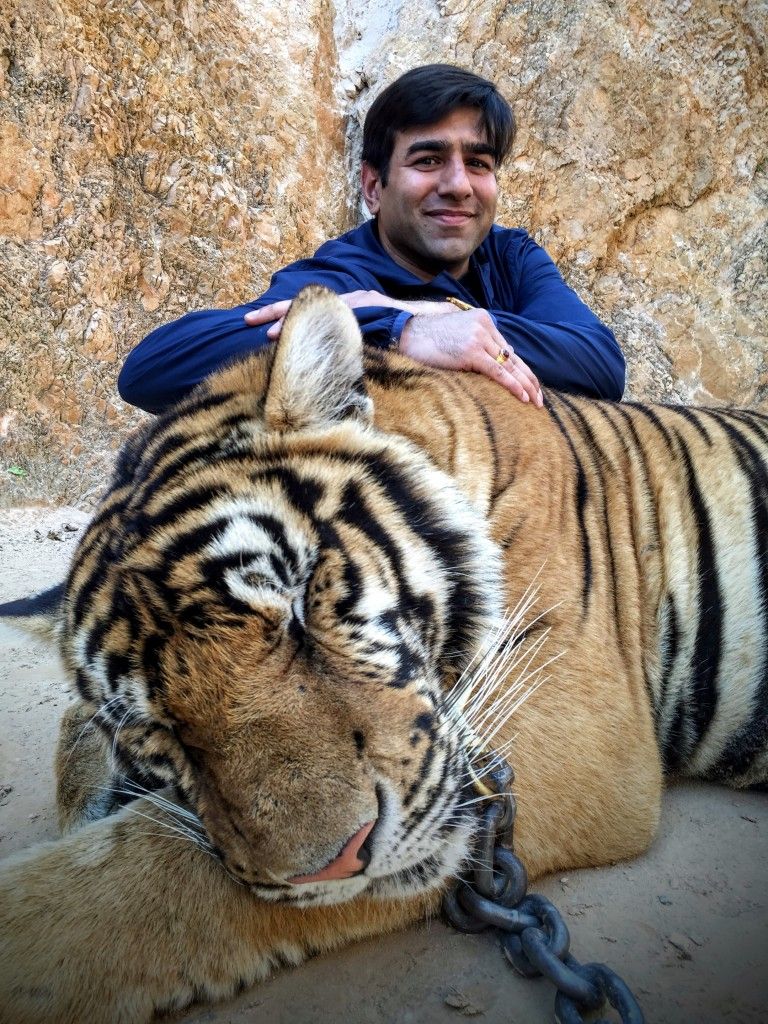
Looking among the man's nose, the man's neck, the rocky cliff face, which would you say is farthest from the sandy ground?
the rocky cliff face

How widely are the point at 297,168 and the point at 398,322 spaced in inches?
168

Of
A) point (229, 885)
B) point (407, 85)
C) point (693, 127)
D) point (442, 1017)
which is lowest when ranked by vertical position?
point (442, 1017)

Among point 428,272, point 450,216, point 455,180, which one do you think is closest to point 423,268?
point 428,272

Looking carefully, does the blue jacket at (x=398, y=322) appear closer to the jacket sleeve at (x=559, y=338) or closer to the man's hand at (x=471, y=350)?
the jacket sleeve at (x=559, y=338)

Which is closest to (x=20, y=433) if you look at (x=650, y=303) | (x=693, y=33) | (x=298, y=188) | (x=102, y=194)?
(x=102, y=194)

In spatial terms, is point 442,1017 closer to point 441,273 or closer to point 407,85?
point 441,273

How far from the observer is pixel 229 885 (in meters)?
1.34

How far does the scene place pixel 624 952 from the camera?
4.38 feet

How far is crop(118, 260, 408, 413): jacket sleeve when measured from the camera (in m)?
2.28

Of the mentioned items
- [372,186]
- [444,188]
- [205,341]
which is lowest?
[205,341]

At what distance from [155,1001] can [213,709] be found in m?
0.58

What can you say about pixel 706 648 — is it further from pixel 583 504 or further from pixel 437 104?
pixel 437 104

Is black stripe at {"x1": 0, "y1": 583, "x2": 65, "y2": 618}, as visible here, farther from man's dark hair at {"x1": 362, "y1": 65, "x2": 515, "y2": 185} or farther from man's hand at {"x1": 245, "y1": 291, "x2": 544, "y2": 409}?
man's dark hair at {"x1": 362, "y1": 65, "x2": 515, "y2": 185}

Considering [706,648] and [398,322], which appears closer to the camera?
[706,648]
